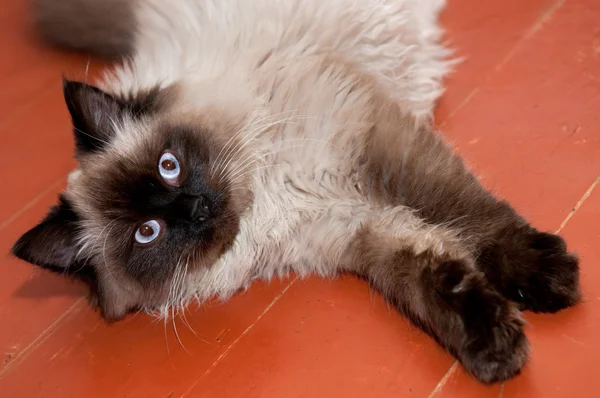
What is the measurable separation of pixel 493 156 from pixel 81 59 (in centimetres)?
162

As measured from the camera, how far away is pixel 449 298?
1.19 meters

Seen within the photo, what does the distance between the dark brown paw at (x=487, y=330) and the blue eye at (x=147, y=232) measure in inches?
28.3

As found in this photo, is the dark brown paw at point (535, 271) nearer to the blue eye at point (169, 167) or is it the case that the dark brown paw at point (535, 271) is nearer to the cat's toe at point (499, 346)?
the cat's toe at point (499, 346)

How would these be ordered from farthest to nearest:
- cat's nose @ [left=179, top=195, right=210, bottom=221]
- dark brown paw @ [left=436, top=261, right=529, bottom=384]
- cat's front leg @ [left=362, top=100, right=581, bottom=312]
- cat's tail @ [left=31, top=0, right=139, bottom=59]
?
1. cat's tail @ [left=31, top=0, right=139, bottom=59]
2. cat's nose @ [left=179, top=195, right=210, bottom=221]
3. cat's front leg @ [left=362, top=100, right=581, bottom=312]
4. dark brown paw @ [left=436, top=261, right=529, bottom=384]

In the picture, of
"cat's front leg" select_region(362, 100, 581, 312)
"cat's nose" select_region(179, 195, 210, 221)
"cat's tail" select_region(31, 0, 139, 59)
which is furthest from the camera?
"cat's tail" select_region(31, 0, 139, 59)

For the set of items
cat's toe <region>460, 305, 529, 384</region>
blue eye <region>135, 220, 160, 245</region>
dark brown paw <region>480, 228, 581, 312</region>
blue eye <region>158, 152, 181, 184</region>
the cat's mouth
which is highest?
dark brown paw <region>480, 228, 581, 312</region>

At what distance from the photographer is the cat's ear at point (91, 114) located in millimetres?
1375

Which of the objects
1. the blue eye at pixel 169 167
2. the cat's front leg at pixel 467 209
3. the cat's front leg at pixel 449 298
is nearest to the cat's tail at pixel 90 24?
the blue eye at pixel 169 167

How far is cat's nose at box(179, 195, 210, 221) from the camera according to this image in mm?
1358

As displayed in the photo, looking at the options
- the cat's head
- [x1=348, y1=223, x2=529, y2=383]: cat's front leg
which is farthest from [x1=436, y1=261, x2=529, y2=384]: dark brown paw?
the cat's head

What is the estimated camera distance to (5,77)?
7.75 ft

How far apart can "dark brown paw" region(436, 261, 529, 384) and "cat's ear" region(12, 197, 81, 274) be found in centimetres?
95

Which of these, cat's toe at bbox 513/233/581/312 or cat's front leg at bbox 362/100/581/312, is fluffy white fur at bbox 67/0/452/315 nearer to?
cat's front leg at bbox 362/100/581/312

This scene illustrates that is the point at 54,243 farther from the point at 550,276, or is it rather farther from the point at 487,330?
the point at 550,276
